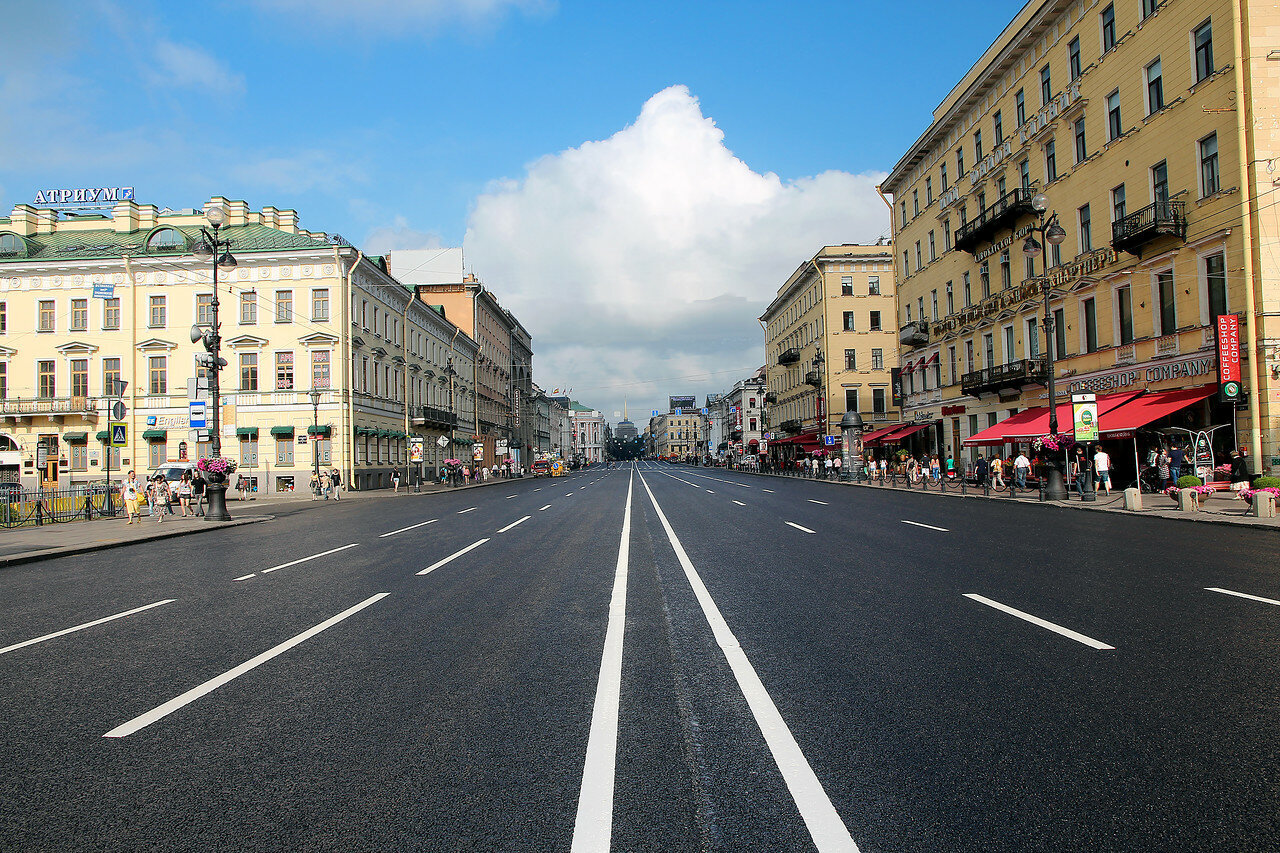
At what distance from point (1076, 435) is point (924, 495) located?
869 cm

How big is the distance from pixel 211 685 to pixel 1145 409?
26301 millimetres

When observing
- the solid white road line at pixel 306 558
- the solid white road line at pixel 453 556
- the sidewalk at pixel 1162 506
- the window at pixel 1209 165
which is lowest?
the sidewalk at pixel 1162 506

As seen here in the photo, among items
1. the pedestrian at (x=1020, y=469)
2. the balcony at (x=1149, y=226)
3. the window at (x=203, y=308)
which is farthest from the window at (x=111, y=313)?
the balcony at (x=1149, y=226)

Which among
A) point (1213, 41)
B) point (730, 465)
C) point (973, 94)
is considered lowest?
point (730, 465)

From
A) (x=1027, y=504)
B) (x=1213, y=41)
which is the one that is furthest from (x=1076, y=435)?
(x=1213, y=41)

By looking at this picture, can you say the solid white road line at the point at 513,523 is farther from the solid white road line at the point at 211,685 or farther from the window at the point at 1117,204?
the window at the point at 1117,204

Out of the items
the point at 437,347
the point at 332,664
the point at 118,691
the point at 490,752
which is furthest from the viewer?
the point at 437,347

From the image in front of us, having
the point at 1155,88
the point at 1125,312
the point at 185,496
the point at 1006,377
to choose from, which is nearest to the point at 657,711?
the point at 185,496

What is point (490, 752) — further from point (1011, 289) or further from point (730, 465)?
point (730, 465)

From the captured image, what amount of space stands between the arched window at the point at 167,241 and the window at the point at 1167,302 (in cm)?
4798

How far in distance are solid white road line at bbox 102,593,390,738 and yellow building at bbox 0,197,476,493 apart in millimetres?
37234

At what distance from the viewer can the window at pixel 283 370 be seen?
42.2 metres

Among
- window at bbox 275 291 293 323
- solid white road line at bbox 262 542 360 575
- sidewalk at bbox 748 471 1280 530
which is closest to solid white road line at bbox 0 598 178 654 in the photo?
solid white road line at bbox 262 542 360 575

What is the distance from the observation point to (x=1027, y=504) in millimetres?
23000
